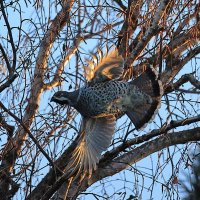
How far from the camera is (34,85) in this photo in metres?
4.98

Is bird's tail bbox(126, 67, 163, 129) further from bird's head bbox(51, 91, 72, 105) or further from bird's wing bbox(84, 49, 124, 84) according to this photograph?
bird's head bbox(51, 91, 72, 105)

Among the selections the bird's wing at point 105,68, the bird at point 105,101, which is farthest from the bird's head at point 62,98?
the bird's wing at point 105,68

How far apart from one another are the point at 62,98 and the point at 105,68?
0.52 metres

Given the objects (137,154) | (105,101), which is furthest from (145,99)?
(137,154)

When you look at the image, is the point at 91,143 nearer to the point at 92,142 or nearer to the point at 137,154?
the point at 92,142

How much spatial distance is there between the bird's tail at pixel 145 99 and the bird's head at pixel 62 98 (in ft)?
2.18

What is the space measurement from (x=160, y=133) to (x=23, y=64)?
1.15m

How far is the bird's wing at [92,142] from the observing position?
16.0 ft

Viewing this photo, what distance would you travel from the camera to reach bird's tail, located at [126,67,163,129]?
5.28 m

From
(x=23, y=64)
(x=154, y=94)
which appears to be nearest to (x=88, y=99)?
(x=154, y=94)

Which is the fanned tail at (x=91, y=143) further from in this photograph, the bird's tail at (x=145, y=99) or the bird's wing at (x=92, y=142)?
the bird's tail at (x=145, y=99)

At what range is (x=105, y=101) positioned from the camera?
5309 millimetres

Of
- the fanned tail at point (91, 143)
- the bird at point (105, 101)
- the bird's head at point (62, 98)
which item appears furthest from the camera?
the bird at point (105, 101)

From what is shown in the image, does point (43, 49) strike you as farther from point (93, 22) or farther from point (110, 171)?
point (110, 171)
